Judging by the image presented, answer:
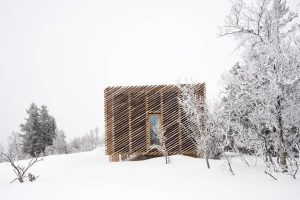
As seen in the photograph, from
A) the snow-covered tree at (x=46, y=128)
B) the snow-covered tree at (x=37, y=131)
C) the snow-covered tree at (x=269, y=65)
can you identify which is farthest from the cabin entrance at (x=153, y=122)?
the snow-covered tree at (x=46, y=128)

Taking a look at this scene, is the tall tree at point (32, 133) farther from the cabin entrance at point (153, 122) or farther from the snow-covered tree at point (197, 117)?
the snow-covered tree at point (197, 117)

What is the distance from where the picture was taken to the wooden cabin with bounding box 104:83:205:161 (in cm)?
1736

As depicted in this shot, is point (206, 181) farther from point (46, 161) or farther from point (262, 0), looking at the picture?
point (46, 161)

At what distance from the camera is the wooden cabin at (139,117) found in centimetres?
1736

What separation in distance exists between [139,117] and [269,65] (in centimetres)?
980

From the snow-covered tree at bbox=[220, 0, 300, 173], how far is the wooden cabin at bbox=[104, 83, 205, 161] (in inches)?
249

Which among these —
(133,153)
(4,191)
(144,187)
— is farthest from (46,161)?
(144,187)

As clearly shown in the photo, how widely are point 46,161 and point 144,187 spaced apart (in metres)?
14.8

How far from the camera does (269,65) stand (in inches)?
356

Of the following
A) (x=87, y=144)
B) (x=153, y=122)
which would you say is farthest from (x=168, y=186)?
(x=87, y=144)

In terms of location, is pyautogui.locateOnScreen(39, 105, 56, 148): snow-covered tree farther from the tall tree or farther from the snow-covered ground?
the snow-covered ground

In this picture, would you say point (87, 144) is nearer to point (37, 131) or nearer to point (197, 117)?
point (37, 131)

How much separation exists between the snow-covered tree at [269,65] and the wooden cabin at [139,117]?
6.32 m

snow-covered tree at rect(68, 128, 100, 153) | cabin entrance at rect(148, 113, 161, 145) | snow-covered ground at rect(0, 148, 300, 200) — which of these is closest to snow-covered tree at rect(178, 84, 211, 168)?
snow-covered ground at rect(0, 148, 300, 200)
